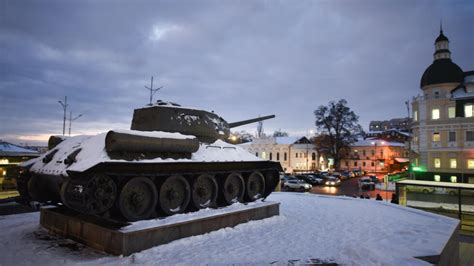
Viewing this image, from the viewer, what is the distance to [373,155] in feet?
203

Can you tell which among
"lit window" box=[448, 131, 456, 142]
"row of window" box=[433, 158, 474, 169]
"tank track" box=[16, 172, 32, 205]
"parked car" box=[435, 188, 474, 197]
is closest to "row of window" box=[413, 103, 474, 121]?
"lit window" box=[448, 131, 456, 142]

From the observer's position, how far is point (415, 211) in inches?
436

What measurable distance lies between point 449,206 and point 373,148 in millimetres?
52124

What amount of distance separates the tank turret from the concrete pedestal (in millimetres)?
2377

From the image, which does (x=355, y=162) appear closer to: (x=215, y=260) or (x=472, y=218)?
(x=472, y=218)

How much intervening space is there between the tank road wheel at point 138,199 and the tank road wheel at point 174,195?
287mm

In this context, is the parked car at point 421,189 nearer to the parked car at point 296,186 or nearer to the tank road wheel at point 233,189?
the tank road wheel at point 233,189

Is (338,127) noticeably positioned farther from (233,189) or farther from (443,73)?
(233,189)

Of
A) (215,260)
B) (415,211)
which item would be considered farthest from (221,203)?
(415,211)

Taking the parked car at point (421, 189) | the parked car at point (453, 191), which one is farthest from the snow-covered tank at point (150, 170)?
the parked car at point (453, 191)

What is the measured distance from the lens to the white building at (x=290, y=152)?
195 ft

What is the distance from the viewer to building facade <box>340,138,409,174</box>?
199ft

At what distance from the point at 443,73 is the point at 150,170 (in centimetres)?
3310

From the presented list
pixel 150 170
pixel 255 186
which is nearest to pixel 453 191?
pixel 255 186
